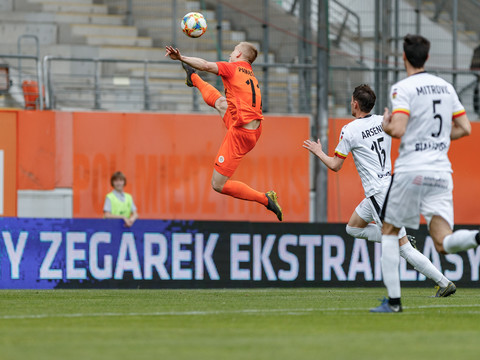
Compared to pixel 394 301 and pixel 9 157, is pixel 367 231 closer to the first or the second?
pixel 394 301

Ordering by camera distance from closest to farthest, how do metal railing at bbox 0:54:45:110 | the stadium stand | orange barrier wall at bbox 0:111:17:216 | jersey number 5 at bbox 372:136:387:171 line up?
1. jersey number 5 at bbox 372:136:387:171
2. orange barrier wall at bbox 0:111:17:216
3. metal railing at bbox 0:54:45:110
4. the stadium stand

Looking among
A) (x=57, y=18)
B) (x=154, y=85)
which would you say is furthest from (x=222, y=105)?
(x=57, y=18)

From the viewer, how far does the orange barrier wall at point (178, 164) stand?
→ 18.2 m

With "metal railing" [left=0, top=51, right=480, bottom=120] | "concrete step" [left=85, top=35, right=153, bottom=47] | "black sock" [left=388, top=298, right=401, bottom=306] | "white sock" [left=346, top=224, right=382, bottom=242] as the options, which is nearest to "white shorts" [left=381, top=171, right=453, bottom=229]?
"black sock" [left=388, top=298, right=401, bottom=306]

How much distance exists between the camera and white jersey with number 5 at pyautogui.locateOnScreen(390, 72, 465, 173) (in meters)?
8.02

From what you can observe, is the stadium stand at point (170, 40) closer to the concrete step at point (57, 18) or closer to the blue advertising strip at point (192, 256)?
the concrete step at point (57, 18)

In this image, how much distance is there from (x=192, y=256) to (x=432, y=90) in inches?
284

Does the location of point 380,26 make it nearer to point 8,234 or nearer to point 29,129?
point 29,129

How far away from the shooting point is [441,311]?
8.92 meters

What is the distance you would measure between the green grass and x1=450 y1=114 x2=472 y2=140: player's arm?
1478 mm

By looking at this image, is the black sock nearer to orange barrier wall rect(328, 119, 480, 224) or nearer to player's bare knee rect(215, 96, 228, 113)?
player's bare knee rect(215, 96, 228, 113)

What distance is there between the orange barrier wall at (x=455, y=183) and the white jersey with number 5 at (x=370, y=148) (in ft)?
26.4

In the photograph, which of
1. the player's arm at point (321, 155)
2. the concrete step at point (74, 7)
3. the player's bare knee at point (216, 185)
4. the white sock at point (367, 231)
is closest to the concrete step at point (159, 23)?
the concrete step at point (74, 7)

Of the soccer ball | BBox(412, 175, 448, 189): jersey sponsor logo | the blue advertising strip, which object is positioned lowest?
the blue advertising strip
